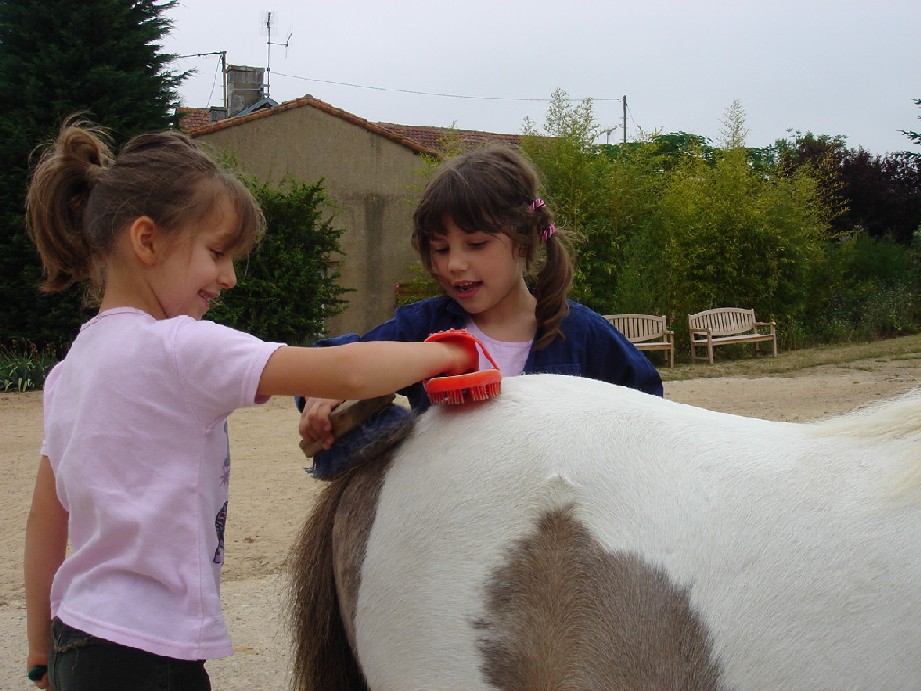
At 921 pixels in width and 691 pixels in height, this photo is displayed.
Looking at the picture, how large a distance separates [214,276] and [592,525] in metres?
0.87

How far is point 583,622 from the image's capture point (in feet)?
3.80

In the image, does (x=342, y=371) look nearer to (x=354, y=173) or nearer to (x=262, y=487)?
(x=262, y=487)

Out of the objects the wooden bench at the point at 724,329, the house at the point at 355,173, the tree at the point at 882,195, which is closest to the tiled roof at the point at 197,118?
the house at the point at 355,173

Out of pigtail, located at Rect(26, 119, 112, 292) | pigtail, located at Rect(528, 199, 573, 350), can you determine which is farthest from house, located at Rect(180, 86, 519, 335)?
pigtail, located at Rect(26, 119, 112, 292)

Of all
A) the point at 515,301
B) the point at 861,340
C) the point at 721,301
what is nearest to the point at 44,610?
the point at 515,301

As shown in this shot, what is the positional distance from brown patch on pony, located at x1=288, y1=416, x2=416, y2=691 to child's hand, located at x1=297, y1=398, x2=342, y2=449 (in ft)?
0.27

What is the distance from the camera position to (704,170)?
16781mm

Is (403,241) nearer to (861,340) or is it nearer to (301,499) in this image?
(861,340)

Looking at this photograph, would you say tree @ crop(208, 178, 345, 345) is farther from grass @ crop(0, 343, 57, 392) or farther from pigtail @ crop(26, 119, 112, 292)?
pigtail @ crop(26, 119, 112, 292)

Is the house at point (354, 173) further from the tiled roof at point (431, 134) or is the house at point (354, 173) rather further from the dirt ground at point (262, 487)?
the dirt ground at point (262, 487)

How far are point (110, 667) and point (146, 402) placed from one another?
0.46 metres

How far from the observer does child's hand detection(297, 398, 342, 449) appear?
1.45 meters

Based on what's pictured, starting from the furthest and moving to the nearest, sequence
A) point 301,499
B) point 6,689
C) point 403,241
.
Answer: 1. point 403,241
2. point 301,499
3. point 6,689

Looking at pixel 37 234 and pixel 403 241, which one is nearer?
pixel 37 234
